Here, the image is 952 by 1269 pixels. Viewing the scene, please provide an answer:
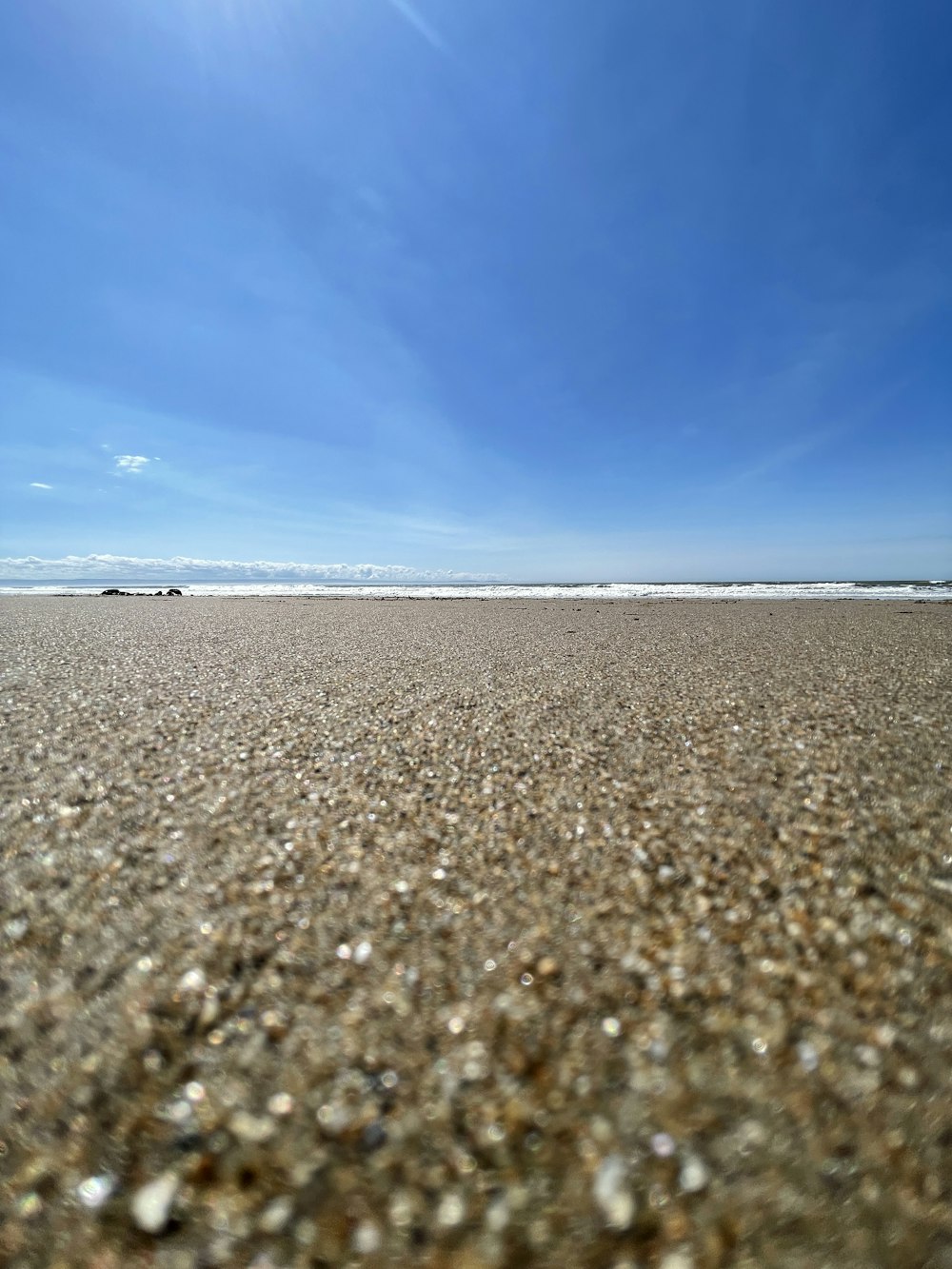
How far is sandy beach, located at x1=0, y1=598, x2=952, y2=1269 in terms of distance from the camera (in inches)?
41.4

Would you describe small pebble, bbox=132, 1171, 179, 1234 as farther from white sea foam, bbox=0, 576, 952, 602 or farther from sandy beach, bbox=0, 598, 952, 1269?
white sea foam, bbox=0, 576, 952, 602

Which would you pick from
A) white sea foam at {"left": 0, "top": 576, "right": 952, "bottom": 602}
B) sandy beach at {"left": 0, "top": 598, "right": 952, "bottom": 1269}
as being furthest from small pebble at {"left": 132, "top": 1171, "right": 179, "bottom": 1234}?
white sea foam at {"left": 0, "top": 576, "right": 952, "bottom": 602}

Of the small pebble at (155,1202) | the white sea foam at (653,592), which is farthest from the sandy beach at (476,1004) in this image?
the white sea foam at (653,592)

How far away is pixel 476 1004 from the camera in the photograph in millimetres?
1484

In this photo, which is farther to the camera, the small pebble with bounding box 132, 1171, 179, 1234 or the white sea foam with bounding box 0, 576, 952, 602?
the white sea foam with bounding box 0, 576, 952, 602

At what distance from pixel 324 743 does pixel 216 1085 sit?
2.28 meters

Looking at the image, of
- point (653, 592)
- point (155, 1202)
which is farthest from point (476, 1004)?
point (653, 592)

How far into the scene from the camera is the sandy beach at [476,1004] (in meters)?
1.05

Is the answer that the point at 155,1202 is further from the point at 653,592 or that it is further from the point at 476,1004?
the point at 653,592

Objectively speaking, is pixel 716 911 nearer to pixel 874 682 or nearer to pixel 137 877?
pixel 137 877

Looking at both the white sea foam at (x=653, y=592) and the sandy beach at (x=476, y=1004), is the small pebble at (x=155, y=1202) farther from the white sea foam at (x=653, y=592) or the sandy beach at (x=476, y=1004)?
the white sea foam at (x=653, y=592)

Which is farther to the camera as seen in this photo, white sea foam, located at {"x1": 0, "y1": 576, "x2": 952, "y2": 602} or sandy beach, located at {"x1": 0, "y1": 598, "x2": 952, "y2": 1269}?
white sea foam, located at {"x1": 0, "y1": 576, "x2": 952, "y2": 602}

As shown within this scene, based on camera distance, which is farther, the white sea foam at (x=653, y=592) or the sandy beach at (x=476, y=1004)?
the white sea foam at (x=653, y=592)

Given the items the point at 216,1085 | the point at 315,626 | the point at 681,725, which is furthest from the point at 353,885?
the point at 315,626
